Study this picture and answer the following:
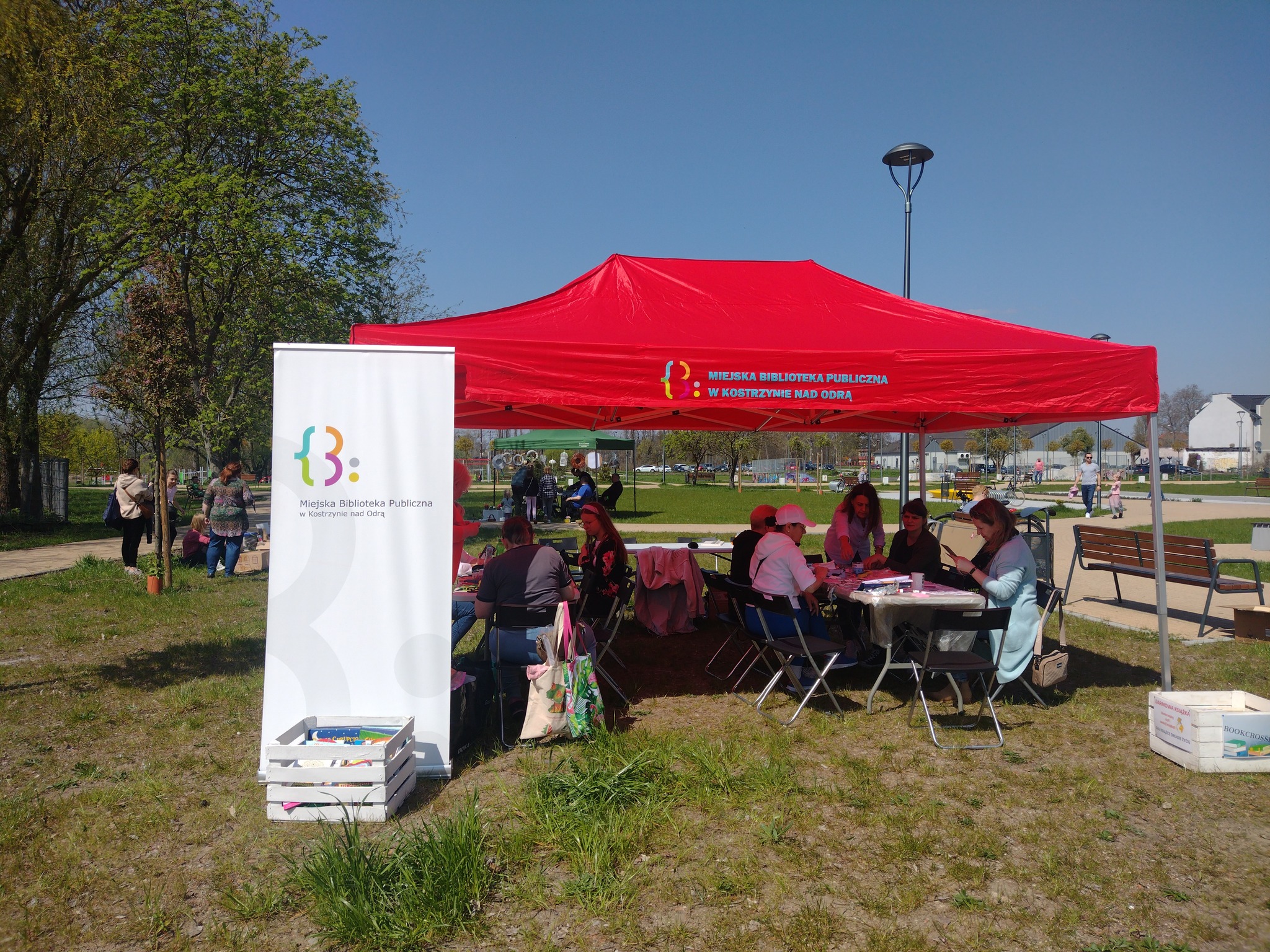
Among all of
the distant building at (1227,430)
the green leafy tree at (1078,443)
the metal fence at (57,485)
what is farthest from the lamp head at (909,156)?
the distant building at (1227,430)

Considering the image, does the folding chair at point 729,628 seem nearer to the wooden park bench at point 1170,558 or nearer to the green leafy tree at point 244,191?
the wooden park bench at point 1170,558

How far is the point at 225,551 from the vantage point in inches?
433

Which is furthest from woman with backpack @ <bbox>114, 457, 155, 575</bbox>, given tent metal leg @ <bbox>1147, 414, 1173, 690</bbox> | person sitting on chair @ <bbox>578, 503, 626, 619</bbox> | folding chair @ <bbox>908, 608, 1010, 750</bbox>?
tent metal leg @ <bbox>1147, 414, 1173, 690</bbox>

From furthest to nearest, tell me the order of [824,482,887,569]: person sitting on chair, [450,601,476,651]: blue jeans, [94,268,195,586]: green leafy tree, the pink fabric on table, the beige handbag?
[94,268,195,586]: green leafy tree → the pink fabric on table → [824,482,887,569]: person sitting on chair → [450,601,476,651]: blue jeans → the beige handbag

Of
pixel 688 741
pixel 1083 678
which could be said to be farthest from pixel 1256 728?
pixel 688 741

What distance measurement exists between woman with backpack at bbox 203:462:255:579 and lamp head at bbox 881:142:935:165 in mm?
9281

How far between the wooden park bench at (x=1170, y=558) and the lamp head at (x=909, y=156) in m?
4.92

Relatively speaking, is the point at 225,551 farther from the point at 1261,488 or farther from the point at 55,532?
the point at 1261,488

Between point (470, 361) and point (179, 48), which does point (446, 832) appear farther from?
point (179, 48)

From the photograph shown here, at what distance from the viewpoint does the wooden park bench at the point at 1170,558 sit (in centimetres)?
708

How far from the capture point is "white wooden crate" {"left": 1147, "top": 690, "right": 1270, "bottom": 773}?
416 centimetres

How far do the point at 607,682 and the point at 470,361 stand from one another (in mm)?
2574

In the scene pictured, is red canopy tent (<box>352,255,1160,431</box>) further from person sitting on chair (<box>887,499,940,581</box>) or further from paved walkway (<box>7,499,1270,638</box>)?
paved walkway (<box>7,499,1270,638</box>)

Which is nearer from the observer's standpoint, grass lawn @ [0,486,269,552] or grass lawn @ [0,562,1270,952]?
grass lawn @ [0,562,1270,952]
